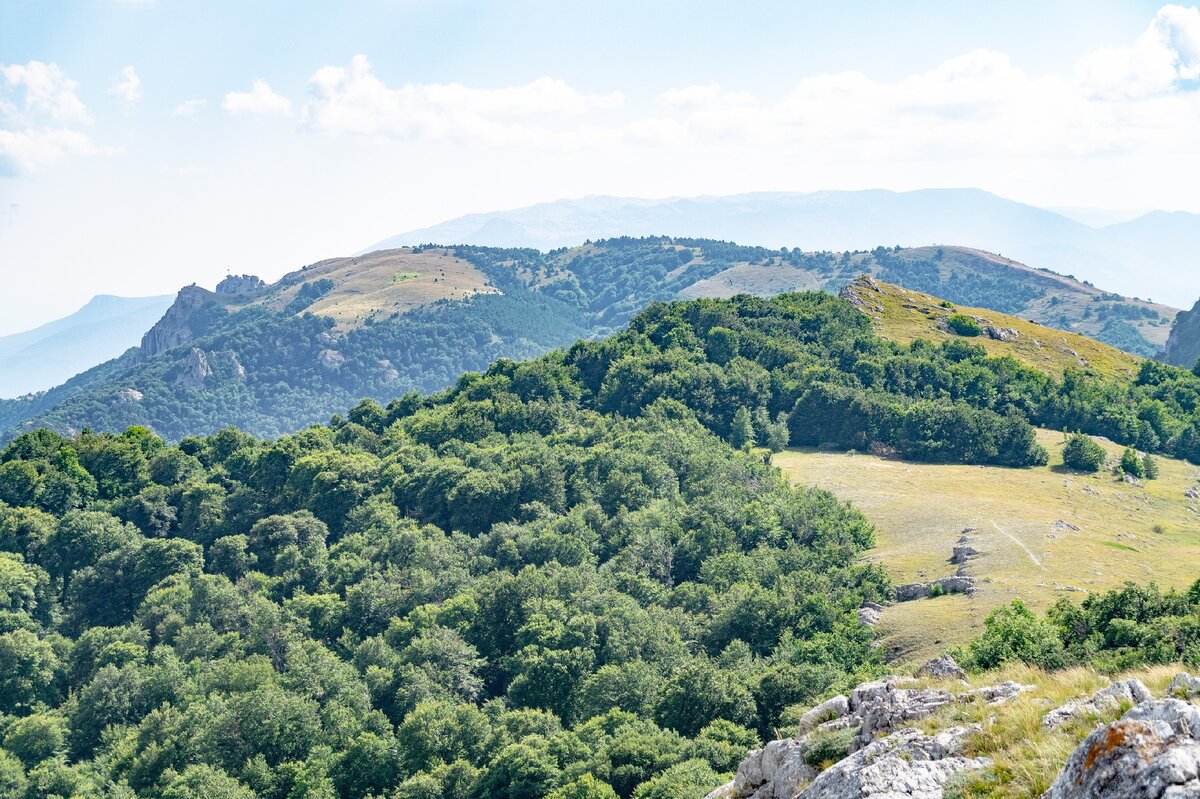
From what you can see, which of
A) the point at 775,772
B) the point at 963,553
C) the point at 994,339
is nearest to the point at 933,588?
the point at 963,553

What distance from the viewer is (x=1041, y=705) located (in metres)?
19.5

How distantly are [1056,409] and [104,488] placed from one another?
12737 cm

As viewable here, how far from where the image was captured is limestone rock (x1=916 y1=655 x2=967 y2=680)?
2674cm

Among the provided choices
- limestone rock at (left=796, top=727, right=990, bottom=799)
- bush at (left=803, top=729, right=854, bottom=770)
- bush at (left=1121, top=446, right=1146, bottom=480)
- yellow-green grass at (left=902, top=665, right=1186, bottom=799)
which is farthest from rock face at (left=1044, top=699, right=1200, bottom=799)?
bush at (left=1121, top=446, right=1146, bottom=480)

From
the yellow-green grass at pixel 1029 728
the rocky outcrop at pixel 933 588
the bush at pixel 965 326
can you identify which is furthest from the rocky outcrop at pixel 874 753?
the bush at pixel 965 326

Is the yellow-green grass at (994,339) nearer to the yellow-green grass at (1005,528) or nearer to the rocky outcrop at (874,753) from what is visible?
the yellow-green grass at (1005,528)

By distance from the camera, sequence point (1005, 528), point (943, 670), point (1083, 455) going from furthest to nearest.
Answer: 1. point (1083, 455)
2. point (1005, 528)
3. point (943, 670)

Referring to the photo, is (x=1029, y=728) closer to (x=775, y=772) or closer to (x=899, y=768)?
(x=899, y=768)

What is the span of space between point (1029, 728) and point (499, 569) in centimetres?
7268

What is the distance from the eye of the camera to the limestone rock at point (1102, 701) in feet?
58.4

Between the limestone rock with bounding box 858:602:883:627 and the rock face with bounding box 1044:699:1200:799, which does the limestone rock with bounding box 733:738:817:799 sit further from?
the limestone rock with bounding box 858:602:883:627

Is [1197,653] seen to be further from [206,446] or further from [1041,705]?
[206,446]

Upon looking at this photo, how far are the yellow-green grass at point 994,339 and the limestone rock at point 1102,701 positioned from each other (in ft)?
455

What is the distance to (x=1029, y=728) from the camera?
60.7 ft
